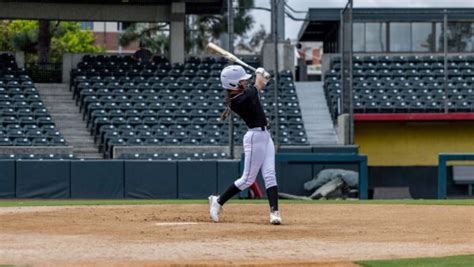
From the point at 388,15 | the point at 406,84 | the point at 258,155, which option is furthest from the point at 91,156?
the point at 258,155

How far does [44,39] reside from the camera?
43.2 m

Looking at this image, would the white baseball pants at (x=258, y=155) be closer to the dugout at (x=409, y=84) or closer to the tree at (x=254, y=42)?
the dugout at (x=409, y=84)

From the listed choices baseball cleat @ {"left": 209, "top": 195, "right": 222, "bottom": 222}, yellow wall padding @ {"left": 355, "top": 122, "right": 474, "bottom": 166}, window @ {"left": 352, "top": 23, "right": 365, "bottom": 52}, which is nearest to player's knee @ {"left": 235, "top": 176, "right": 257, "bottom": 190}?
baseball cleat @ {"left": 209, "top": 195, "right": 222, "bottom": 222}

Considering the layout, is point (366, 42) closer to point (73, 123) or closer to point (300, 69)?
point (300, 69)

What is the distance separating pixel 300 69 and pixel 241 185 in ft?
89.1

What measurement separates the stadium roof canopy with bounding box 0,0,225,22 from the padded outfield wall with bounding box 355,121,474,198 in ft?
24.9

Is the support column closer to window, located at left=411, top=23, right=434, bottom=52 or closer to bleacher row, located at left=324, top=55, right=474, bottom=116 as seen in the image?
bleacher row, located at left=324, top=55, right=474, bottom=116

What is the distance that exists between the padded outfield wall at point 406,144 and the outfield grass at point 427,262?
72.8 ft

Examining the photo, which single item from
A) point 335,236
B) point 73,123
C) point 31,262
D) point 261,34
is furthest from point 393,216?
→ point 261,34

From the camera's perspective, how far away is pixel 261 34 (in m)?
68.7

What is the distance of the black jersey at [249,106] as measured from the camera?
12.4 m

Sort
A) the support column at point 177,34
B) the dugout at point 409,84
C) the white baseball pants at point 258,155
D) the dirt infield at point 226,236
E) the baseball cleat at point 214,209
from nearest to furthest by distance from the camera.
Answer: the dirt infield at point 226,236 → the white baseball pants at point 258,155 → the baseball cleat at point 214,209 → the dugout at point 409,84 → the support column at point 177,34

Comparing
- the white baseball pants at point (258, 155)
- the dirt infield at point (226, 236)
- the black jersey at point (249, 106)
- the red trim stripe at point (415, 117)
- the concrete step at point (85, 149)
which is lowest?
the dirt infield at point (226, 236)

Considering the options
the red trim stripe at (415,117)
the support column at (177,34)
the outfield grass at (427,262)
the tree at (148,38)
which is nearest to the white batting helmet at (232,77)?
the outfield grass at (427,262)
